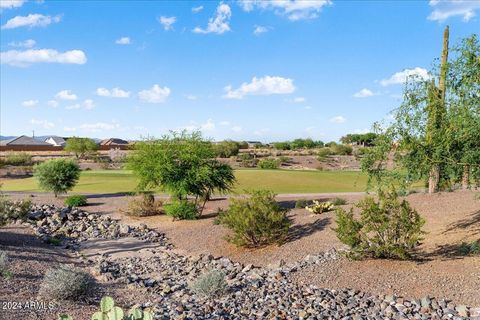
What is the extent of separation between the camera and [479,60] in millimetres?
12906

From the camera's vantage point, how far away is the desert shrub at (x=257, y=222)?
19.0 m

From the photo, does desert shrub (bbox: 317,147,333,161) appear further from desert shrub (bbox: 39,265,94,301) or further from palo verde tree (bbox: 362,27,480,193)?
desert shrub (bbox: 39,265,94,301)

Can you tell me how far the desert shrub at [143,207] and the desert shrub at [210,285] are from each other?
53.4ft

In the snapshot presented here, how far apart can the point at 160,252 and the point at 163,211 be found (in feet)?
32.3

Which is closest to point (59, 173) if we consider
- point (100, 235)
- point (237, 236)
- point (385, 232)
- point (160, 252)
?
point (100, 235)

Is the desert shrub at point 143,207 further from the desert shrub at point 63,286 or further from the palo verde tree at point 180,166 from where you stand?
the desert shrub at point 63,286

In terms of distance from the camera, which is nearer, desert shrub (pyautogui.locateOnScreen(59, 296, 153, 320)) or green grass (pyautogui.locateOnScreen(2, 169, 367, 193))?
desert shrub (pyautogui.locateOnScreen(59, 296, 153, 320))

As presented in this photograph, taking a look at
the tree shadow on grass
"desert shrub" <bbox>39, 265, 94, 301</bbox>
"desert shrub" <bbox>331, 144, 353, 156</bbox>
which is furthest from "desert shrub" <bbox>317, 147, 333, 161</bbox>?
"desert shrub" <bbox>39, 265, 94, 301</bbox>

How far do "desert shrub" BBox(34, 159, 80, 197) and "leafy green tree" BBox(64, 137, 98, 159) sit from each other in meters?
51.1

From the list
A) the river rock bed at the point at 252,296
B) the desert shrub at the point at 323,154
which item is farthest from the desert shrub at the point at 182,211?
the desert shrub at the point at 323,154

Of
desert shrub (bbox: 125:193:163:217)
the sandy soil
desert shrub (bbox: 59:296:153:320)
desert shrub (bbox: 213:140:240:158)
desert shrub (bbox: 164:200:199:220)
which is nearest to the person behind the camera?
desert shrub (bbox: 59:296:153:320)

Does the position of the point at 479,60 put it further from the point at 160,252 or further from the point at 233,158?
the point at 233,158

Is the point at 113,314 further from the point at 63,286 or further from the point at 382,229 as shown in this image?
the point at 382,229

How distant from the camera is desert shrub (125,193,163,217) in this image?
29203 mm
